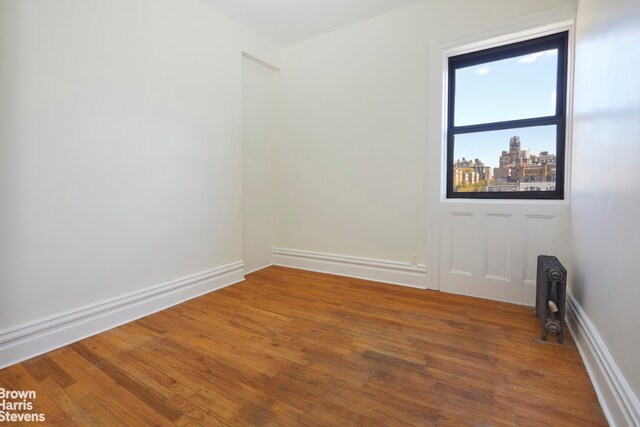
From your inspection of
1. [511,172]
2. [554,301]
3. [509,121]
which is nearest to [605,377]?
[554,301]

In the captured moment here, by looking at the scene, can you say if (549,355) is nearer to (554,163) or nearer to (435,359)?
(435,359)

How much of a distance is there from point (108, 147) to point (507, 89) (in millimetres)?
3360

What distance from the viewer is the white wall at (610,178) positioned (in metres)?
1.22

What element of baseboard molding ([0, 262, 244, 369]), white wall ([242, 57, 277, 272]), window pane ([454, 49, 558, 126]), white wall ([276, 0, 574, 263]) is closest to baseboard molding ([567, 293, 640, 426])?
white wall ([276, 0, 574, 263])

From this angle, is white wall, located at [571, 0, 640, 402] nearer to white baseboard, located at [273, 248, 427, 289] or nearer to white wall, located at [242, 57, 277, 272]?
white baseboard, located at [273, 248, 427, 289]

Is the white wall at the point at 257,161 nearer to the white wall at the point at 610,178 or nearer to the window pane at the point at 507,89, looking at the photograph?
the window pane at the point at 507,89

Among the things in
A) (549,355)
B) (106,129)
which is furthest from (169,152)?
(549,355)

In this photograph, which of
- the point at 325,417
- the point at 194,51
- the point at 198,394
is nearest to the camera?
the point at 325,417

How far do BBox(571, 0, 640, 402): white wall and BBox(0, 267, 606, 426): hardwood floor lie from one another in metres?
0.39

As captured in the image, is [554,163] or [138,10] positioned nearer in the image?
[138,10]

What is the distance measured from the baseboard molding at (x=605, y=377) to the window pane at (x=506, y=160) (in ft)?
3.77

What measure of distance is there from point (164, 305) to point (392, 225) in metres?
2.27

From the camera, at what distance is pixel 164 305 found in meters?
2.51

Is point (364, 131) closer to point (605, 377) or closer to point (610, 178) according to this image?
point (610, 178)
